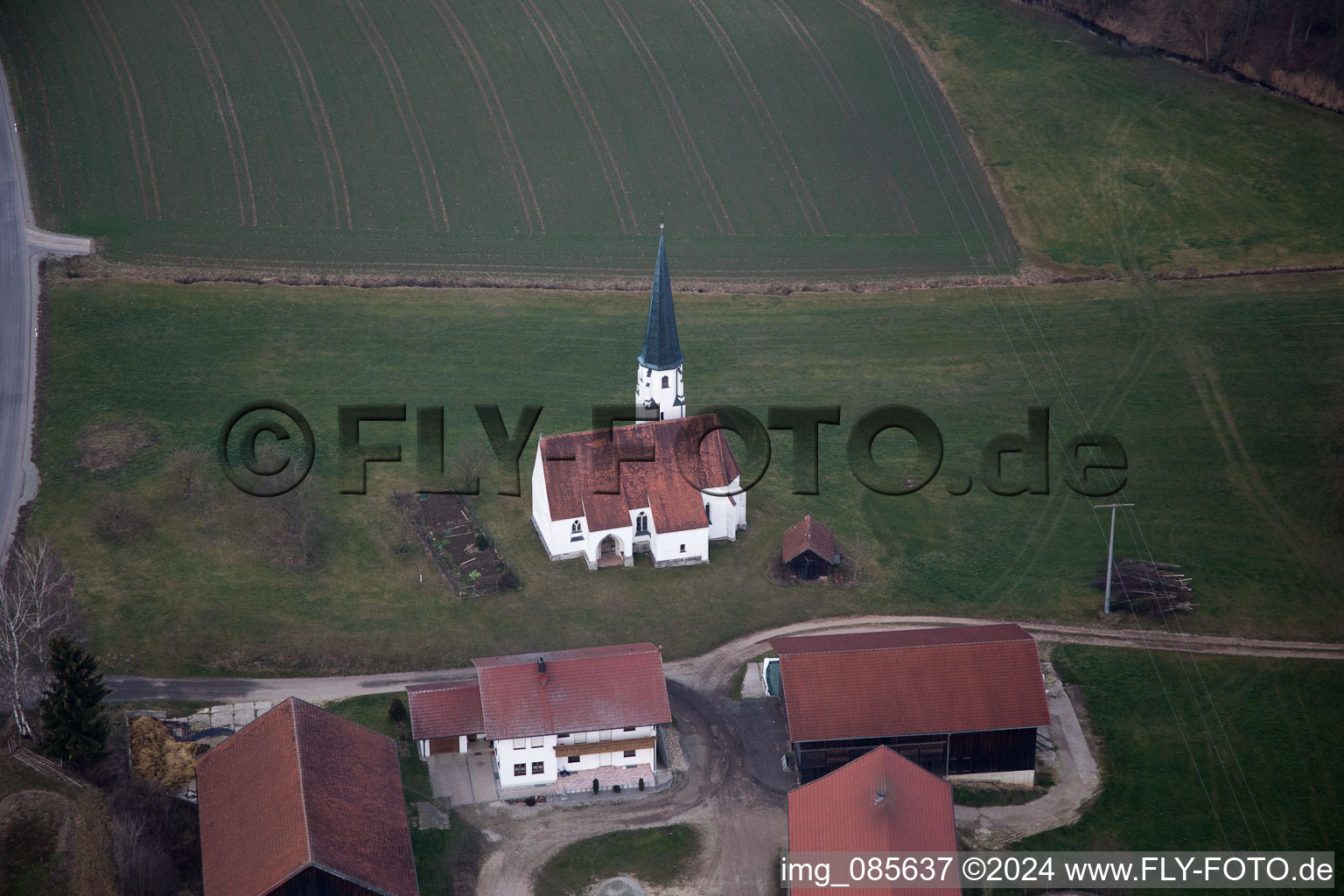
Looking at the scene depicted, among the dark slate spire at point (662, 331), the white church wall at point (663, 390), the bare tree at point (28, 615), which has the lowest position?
the bare tree at point (28, 615)

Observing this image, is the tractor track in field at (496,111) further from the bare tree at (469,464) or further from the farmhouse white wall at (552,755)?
the farmhouse white wall at (552,755)

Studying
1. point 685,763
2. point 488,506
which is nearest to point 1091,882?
point 685,763

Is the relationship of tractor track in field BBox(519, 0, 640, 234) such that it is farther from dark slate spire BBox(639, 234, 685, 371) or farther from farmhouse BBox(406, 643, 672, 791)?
farmhouse BBox(406, 643, 672, 791)

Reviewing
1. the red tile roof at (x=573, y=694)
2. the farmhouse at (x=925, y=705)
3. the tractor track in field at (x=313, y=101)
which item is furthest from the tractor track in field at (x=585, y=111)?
the farmhouse at (x=925, y=705)

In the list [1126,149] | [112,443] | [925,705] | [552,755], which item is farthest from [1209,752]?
[1126,149]

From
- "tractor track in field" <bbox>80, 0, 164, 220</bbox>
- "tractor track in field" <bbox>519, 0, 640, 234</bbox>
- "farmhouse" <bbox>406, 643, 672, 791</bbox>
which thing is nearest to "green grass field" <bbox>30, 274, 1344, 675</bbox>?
→ "farmhouse" <bbox>406, 643, 672, 791</bbox>

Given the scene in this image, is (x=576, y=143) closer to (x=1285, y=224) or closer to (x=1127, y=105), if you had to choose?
(x=1127, y=105)
